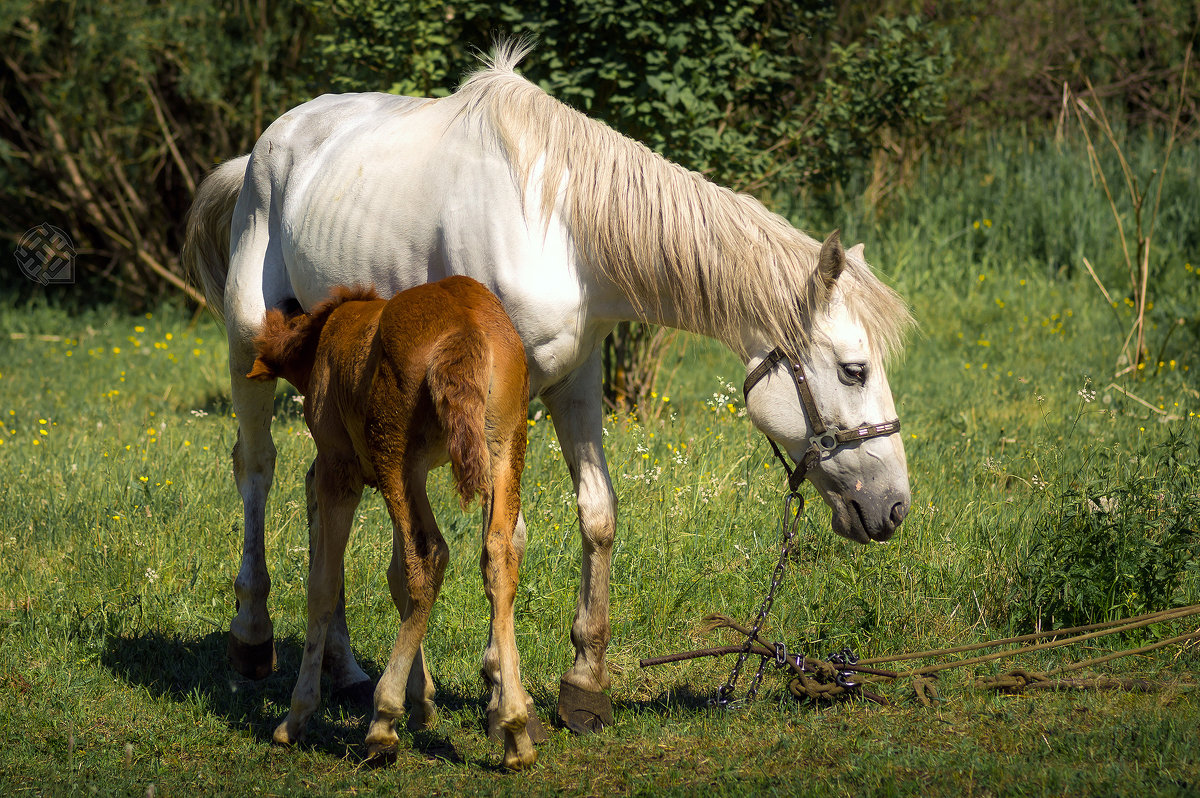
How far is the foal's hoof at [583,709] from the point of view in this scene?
151 inches

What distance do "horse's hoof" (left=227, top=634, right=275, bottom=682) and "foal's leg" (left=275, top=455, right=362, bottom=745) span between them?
2.34 ft

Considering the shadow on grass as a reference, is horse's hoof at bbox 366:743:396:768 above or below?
Answer: above

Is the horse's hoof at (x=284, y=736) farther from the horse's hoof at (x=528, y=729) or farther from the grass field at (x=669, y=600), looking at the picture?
the horse's hoof at (x=528, y=729)

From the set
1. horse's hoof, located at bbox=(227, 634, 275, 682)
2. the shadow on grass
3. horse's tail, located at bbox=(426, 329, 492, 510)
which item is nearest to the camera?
horse's tail, located at bbox=(426, 329, 492, 510)

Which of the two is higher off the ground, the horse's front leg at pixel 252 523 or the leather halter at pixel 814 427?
the leather halter at pixel 814 427

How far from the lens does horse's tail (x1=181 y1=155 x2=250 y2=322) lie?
4980 mm

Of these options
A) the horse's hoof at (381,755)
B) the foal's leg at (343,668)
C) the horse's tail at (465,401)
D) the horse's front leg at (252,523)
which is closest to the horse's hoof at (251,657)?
the horse's front leg at (252,523)

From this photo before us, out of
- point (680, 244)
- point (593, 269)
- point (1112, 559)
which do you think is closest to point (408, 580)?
point (593, 269)

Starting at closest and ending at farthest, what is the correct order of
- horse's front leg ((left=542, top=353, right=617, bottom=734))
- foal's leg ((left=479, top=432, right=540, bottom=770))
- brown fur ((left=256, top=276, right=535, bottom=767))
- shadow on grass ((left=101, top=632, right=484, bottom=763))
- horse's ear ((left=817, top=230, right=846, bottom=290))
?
brown fur ((left=256, top=276, right=535, bottom=767))
foal's leg ((left=479, top=432, right=540, bottom=770))
horse's ear ((left=817, top=230, right=846, bottom=290))
shadow on grass ((left=101, top=632, right=484, bottom=763))
horse's front leg ((left=542, top=353, right=617, bottom=734))

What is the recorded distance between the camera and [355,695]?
13.7 ft

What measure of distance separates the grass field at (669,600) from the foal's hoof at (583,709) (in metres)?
0.06

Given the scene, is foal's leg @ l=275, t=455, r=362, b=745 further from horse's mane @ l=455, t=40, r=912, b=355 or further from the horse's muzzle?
the horse's muzzle

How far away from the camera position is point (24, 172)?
11961 millimetres

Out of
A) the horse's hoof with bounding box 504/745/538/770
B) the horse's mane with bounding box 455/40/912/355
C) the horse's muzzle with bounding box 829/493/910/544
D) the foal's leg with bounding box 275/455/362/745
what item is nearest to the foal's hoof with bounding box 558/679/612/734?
the horse's hoof with bounding box 504/745/538/770
